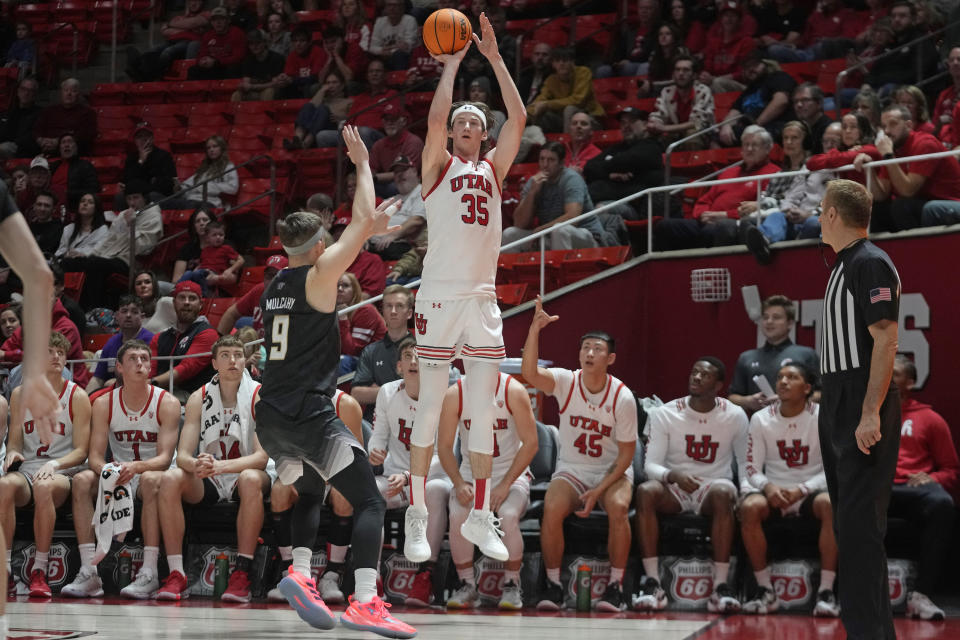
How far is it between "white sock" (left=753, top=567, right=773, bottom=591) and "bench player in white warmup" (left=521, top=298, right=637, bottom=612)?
35.1 inches

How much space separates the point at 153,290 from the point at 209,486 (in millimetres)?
3359

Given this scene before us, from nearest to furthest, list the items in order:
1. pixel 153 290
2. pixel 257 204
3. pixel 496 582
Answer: pixel 496 582 < pixel 153 290 < pixel 257 204

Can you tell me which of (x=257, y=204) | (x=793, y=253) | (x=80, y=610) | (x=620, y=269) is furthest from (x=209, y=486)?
(x=257, y=204)

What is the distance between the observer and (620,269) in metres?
11.3

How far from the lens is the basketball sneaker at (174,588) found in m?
8.83

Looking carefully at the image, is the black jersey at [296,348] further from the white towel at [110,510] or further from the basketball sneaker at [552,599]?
the white towel at [110,510]

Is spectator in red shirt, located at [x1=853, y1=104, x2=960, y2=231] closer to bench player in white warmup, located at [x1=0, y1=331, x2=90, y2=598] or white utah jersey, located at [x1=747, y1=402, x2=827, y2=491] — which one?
white utah jersey, located at [x1=747, y1=402, x2=827, y2=491]

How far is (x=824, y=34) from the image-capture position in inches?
533

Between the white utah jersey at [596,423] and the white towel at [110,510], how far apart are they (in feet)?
10.3

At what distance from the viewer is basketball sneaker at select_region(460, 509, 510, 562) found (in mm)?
6816

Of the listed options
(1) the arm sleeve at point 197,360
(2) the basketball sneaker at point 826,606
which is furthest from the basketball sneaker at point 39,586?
(2) the basketball sneaker at point 826,606

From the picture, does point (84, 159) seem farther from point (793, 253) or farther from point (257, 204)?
point (793, 253)

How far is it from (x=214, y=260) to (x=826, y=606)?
25.3 ft

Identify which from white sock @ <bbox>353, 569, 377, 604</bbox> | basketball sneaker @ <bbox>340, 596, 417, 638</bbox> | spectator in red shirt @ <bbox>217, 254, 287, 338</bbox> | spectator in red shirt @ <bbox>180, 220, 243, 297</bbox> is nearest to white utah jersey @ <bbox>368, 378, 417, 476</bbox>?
spectator in red shirt @ <bbox>217, 254, 287, 338</bbox>
